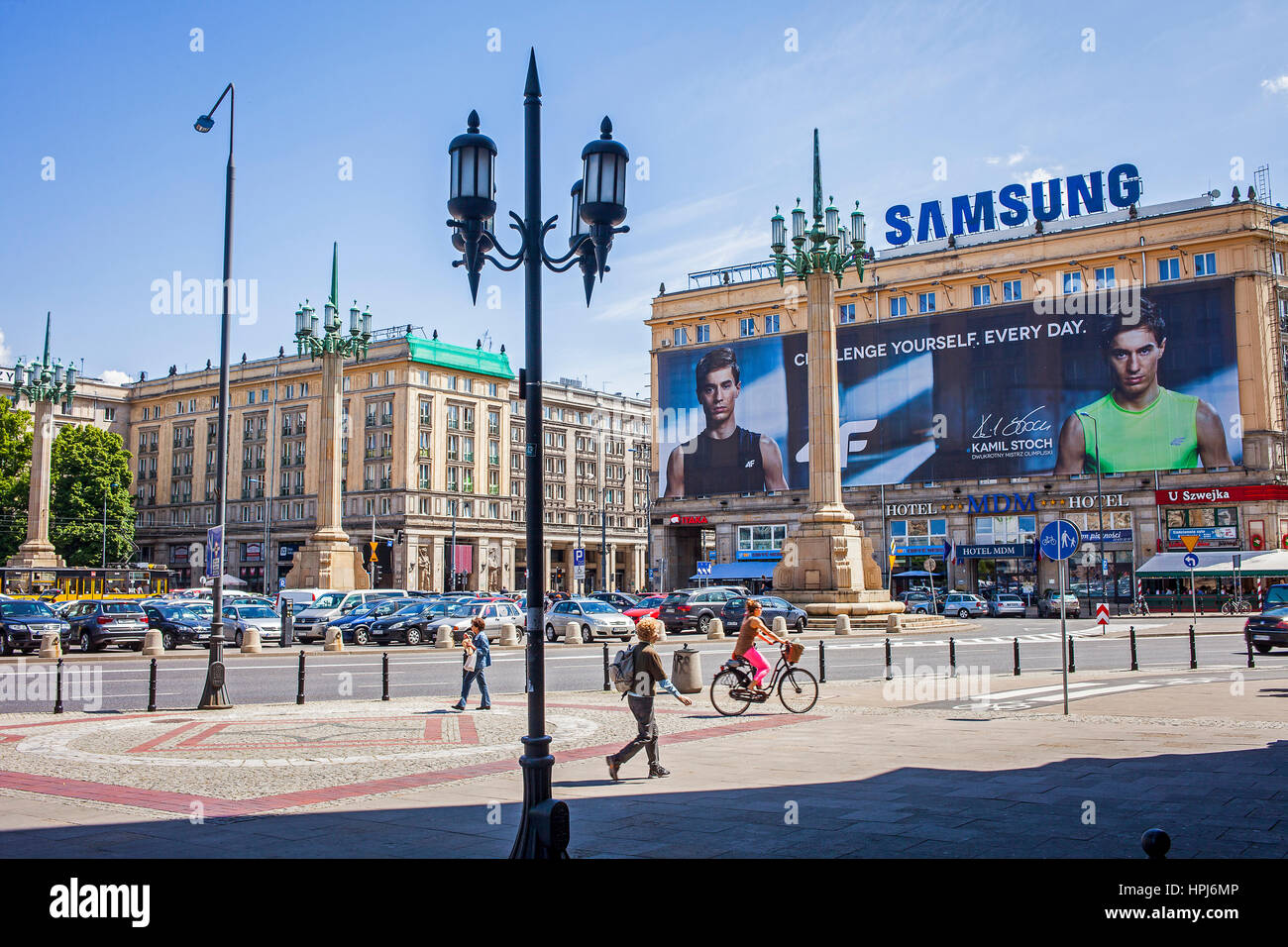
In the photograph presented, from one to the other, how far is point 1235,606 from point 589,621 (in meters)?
37.0

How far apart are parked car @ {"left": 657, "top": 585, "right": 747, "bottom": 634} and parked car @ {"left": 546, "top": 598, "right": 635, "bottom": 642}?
6.86 ft

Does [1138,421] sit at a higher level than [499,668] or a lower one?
higher

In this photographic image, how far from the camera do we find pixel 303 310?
2037 inches

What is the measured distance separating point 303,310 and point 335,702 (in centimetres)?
3670

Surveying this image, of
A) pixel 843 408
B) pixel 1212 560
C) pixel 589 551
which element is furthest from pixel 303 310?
pixel 589 551

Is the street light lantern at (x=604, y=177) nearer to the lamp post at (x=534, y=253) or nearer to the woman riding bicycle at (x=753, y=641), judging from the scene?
the lamp post at (x=534, y=253)

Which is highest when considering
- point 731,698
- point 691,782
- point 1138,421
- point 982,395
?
point 982,395

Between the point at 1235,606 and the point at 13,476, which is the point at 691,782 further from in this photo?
the point at 13,476

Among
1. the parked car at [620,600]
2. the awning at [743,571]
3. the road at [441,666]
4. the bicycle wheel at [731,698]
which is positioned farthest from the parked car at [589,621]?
the awning at [743,571]

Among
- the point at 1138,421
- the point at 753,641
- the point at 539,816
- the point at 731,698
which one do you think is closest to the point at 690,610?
the point at 731,698

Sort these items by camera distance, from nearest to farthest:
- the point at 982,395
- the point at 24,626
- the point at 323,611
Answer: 1. the point at 24,626
2. the point at 323,611
3. the point at 982,395

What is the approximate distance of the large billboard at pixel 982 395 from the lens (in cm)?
6725

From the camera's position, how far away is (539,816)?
21.3 ft

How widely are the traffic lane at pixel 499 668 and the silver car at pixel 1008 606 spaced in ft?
83.4
